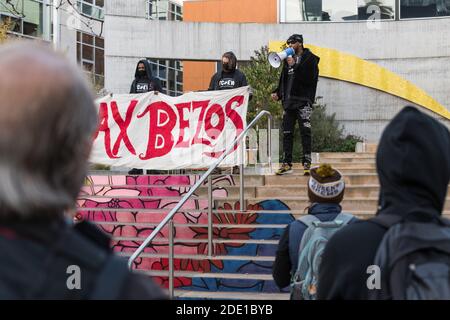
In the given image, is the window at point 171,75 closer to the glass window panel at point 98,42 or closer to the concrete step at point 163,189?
the glass window panel at point 98,42

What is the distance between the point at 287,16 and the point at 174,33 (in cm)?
364

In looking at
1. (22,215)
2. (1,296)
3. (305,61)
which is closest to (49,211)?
(22,215)

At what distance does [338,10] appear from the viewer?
2230cm

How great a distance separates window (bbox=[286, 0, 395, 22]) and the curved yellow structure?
1.34 m

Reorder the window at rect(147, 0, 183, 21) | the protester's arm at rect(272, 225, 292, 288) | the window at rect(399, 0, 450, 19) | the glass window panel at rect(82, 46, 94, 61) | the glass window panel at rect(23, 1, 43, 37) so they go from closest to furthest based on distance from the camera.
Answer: the protester's arm at rect(272, 225, 292, 288) < the window at rect(399, 0, 450, 19) < the window at rect(147, 0, 183, 21) < the glass window panel at rect(23, 1, 43, 37) < the glass window panel at rect(82, 46, 94, 61)

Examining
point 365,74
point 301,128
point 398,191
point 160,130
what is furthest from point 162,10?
point 398,191

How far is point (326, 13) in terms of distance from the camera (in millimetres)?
22406

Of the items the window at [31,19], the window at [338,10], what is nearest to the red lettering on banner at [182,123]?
the window at [338,10]

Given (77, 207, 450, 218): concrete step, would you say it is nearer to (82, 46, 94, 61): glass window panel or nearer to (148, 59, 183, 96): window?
(148, 59, 183, 96): window

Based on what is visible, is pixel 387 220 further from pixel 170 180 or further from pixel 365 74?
pixel 365 74

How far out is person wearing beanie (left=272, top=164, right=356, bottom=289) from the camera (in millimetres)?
4020

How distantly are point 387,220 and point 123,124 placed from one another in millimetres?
9194

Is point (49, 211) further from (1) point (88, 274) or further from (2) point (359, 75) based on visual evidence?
(2) point (359, 75)

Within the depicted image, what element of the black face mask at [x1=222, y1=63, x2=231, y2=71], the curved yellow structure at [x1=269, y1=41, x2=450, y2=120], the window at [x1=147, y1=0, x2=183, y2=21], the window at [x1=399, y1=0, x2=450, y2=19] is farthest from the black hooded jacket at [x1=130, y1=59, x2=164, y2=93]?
the window at [x1=399, y1=0, x2=450, y2=19]
